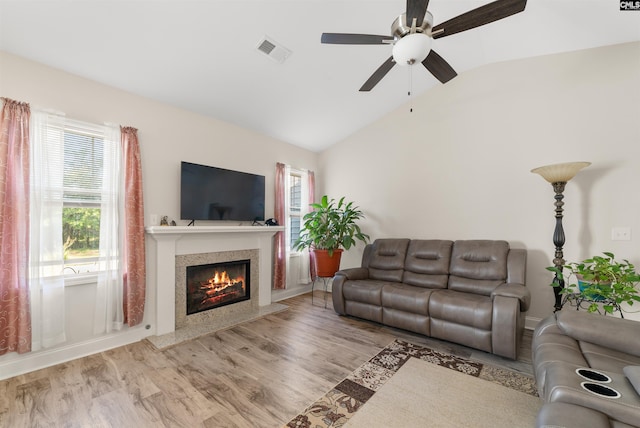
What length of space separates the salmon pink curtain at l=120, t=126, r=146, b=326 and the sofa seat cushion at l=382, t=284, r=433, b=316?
267 centimetres

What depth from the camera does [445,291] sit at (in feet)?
9.45

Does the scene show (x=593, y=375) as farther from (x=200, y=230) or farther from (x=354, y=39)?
(x=200, y=230)

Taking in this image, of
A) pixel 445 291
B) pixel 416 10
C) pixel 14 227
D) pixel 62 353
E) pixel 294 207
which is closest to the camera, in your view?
pixel 416 10

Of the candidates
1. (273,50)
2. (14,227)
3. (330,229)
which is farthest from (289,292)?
(273,50)

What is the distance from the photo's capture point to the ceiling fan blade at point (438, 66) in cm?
201

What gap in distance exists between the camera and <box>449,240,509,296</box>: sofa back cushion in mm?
2881

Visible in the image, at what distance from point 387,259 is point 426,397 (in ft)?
6.34

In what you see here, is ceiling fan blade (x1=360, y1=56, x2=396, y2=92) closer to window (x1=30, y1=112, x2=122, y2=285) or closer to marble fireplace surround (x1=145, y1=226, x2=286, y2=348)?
marble fireplace surround (x1=145, y1=226, x2=286, y2=348)

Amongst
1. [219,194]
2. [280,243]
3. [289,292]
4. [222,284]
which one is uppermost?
[219,194]

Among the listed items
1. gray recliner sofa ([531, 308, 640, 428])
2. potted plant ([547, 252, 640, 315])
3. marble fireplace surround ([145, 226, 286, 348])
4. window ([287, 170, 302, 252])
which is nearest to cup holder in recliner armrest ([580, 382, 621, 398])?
gray recliner sofa ([531, 308, 640, 428])

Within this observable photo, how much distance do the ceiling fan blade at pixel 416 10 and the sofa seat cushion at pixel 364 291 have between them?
258 centimetres

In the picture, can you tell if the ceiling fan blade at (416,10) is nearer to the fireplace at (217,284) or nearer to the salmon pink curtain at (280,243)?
the salmon pink curtain at (280,243)

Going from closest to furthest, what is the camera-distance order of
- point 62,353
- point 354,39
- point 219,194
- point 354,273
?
point 354,39 < point 62,353 < point 219,194 < point 354,273

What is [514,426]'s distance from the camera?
1588 millimetres
